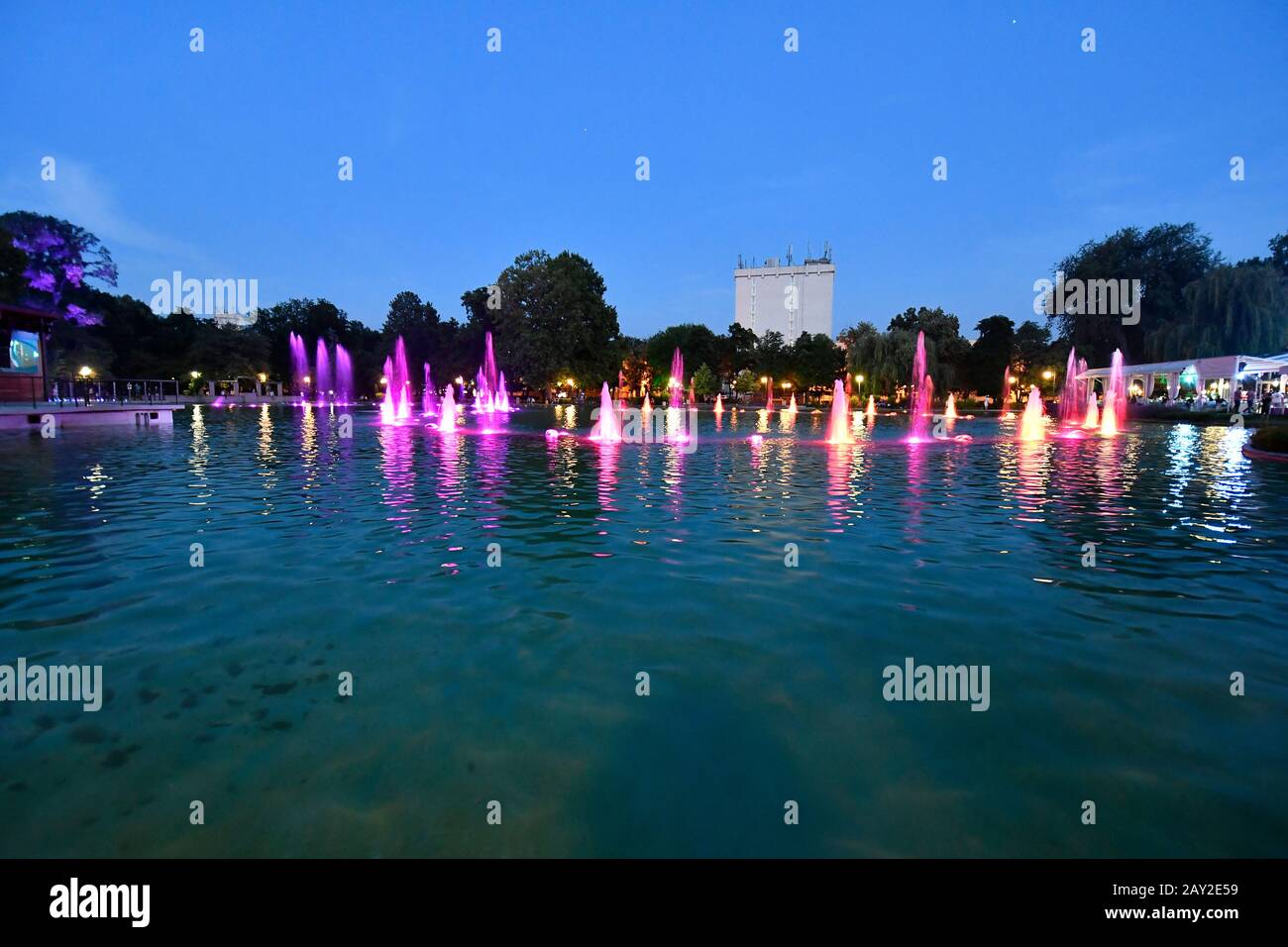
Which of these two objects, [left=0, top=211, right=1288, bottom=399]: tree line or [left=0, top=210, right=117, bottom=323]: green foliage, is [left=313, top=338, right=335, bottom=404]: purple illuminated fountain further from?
[left=0, top=210, right=117, bottom=323]: green foliage

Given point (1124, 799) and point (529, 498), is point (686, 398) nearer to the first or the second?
point (529, 498)

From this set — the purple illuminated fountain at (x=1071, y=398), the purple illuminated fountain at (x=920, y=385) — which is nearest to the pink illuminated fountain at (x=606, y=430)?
the purple illuminated fountain at (x=920, y=385)

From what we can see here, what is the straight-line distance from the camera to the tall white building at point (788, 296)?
162m

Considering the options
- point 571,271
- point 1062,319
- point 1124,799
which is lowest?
point 1124,799

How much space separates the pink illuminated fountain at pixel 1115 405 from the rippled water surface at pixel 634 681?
2829 centimetres

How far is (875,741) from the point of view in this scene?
13.4 feet

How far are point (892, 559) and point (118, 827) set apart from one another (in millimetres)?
7431

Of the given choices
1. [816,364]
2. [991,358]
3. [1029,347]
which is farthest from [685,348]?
[1029,347]

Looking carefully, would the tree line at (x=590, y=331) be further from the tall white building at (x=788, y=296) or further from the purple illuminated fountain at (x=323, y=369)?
the tall white building at (x=788, y=296)

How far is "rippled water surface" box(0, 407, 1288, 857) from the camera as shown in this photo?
10.9 ft

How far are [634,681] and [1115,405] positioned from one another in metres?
51.2
